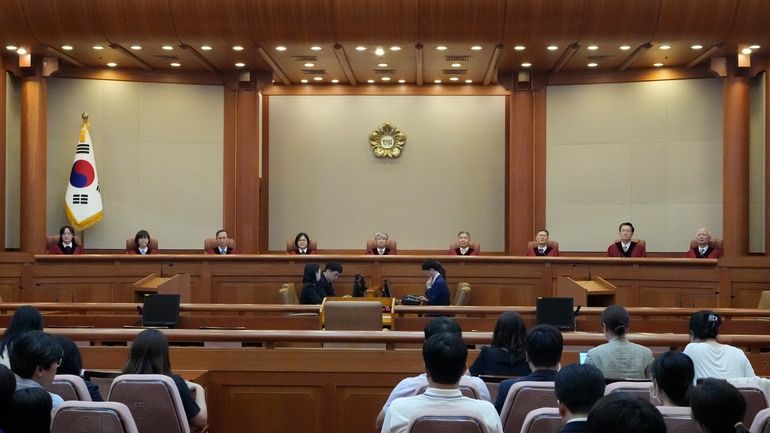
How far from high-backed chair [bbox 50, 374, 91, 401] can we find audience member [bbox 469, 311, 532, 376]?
2.10 meters

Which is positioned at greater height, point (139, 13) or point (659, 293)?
point (139, 13)

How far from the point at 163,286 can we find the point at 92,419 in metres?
6.07

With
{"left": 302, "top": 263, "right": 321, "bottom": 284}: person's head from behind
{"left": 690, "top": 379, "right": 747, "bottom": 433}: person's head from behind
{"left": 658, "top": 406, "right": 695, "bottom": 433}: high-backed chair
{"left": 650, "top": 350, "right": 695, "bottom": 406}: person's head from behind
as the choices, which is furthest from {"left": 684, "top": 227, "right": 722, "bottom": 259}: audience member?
{"left": 690, "top": 379, "right": 747, "bottom": 433}: person's head from behind

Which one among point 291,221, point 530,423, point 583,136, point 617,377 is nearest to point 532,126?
point 583,136

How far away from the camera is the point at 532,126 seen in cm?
1417

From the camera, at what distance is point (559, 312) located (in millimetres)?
6969

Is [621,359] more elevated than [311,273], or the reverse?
[311,273]

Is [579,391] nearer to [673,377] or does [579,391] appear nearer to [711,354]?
[673,377]

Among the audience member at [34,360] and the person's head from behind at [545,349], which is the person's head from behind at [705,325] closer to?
the person's head from behind at [545,349]

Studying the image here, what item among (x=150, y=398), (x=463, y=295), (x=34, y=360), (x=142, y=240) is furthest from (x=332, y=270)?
(x=34, y=360)

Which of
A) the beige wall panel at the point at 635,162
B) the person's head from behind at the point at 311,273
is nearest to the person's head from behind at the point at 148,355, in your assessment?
the person's head from behind at the point at 311,273

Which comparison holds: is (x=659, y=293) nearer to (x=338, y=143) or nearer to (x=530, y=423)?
(x=338, y=143)

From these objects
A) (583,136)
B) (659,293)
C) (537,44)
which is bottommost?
(659,293)

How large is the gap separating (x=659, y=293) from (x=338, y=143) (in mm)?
6825
